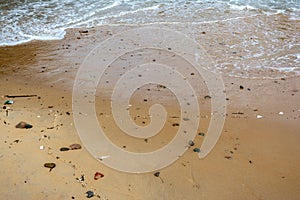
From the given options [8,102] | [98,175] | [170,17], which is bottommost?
[170,17]

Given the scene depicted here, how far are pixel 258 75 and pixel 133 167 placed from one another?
119 inches

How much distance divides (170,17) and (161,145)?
17.4 ft

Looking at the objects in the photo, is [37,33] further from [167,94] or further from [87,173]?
[87,173]

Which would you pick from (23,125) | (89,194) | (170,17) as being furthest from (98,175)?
(170,17)

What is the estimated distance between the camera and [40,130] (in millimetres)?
3887

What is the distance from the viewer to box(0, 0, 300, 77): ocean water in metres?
6.37

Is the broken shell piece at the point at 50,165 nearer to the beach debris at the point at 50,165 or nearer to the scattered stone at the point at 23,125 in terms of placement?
the beach debris at the point at 50,165

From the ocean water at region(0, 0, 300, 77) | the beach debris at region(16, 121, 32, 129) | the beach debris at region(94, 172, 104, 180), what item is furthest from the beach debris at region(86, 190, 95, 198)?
the ocean water at region(0, 0, 300, 77)

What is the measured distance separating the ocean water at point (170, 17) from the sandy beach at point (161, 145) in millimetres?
1216

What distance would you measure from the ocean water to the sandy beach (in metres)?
1.22

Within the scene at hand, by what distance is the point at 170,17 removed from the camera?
840 cm

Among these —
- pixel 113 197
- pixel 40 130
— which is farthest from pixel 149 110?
pixel 113 197

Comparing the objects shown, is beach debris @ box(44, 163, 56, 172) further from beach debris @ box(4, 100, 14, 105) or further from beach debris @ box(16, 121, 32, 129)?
beach debris @ box(4, 100, 14, 105)

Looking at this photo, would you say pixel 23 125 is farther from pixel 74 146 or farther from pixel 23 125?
pixel 74 146
